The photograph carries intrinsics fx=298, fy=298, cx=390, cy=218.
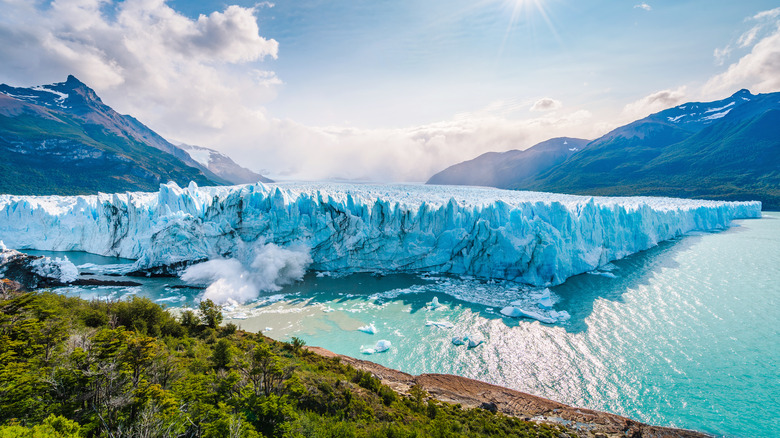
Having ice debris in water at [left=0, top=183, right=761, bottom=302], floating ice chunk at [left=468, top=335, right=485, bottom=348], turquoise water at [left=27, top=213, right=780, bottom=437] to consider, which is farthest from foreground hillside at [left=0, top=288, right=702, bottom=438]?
ice debris in water at [left=0, top=183, right=761, bottom=302]

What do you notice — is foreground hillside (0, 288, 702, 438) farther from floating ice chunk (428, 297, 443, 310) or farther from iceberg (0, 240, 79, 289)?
iceberg (0, 240, 79, 289)

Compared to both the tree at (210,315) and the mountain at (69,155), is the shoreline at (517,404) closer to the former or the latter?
the tree at (210,315)

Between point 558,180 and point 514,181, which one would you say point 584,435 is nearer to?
point 558,180

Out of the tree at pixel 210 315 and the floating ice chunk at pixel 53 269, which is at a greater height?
the floating ice chunk at pixel 53 269

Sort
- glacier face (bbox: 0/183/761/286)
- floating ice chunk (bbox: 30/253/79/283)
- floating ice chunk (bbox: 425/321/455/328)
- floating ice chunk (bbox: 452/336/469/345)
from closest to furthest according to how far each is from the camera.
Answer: floating ice chunk (bbox: 452/336/469/345)
floating ice chunk (bbox: 425/321/455/328)
floating ice chunk (bbox: 30/253/79/283)
glacier face (bbox: 0/183/761/286)

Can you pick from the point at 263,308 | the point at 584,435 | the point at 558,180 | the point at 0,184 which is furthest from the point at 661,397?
the point at 558,180

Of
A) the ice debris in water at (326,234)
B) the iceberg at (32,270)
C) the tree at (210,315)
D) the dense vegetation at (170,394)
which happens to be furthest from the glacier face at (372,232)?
the dense vegetation at (170,394)
